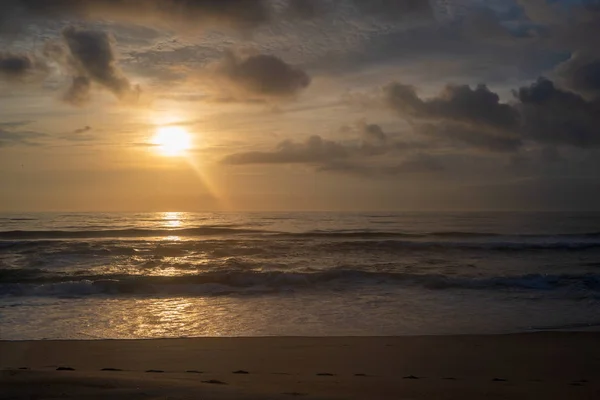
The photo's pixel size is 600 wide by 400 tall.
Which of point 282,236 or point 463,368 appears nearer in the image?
point 463,368

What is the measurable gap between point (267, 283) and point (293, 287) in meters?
0.98

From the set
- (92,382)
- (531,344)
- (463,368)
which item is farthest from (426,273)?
(92,382)

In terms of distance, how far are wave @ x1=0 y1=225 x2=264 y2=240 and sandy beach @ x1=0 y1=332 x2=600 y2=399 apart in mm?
25573

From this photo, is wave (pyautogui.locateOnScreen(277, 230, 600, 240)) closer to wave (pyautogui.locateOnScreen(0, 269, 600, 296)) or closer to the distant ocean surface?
the distant ocean surface

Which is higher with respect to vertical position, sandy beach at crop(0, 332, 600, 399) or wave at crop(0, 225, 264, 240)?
wave at crop(0, 225, 264, 240)

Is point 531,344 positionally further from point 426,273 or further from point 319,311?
point 426,273

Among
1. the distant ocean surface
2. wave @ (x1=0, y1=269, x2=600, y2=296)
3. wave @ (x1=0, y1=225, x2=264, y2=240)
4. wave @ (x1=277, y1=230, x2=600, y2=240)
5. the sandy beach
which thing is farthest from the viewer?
wave @ (x1=277, y1=230, x2=600, y2=240)

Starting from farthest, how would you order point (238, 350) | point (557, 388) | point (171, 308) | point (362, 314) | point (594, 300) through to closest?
point (594, 300)
point (171, 308)
point (362, 314)
point (238, 350)
point (557, 388)

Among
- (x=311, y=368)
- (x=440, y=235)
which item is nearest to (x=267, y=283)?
(x=311, y=368)

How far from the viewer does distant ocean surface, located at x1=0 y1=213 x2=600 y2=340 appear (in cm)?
1054

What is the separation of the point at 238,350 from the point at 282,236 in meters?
24.0

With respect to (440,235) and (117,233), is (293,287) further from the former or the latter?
(117,233)

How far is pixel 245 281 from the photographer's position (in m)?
16.5

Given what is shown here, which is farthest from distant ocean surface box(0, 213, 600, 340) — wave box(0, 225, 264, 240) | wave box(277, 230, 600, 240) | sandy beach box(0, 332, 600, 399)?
wave box(0, 225, 264, 240)
